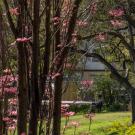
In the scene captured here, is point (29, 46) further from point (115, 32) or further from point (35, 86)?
point (115, 32)

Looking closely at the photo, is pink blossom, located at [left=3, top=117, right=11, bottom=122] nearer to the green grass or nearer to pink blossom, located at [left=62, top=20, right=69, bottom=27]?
pink blossom, located at [left=62, top=20, right=69, bottom=27]


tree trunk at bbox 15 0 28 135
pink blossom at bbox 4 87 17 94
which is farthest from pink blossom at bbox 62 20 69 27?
pink blossom at bbox 4 87 17 94

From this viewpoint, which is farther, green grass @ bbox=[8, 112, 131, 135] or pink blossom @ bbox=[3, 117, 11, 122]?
green grass @ bbox=[8, 112, 131, 135]

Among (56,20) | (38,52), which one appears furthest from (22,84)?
(56,20)

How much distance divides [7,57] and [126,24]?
503 inches

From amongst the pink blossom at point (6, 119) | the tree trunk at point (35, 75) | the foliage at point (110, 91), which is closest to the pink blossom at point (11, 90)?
the pink blossom at point (6, 119)

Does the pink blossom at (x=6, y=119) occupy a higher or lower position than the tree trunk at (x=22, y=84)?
lower

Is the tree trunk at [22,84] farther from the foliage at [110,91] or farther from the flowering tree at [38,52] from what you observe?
the foliage at [110,91]

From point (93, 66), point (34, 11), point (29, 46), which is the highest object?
point (34, 11)

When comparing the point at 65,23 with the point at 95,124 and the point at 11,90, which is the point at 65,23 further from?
the point at 95,124

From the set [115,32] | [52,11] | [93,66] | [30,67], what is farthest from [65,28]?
[93,66]

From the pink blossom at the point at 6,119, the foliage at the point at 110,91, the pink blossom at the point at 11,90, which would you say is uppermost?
the pink blossom at the point at 11,90

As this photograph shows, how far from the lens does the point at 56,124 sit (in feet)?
14.1

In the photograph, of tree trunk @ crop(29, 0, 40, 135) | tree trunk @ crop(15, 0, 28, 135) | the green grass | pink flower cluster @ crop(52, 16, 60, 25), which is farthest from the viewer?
the green grass
